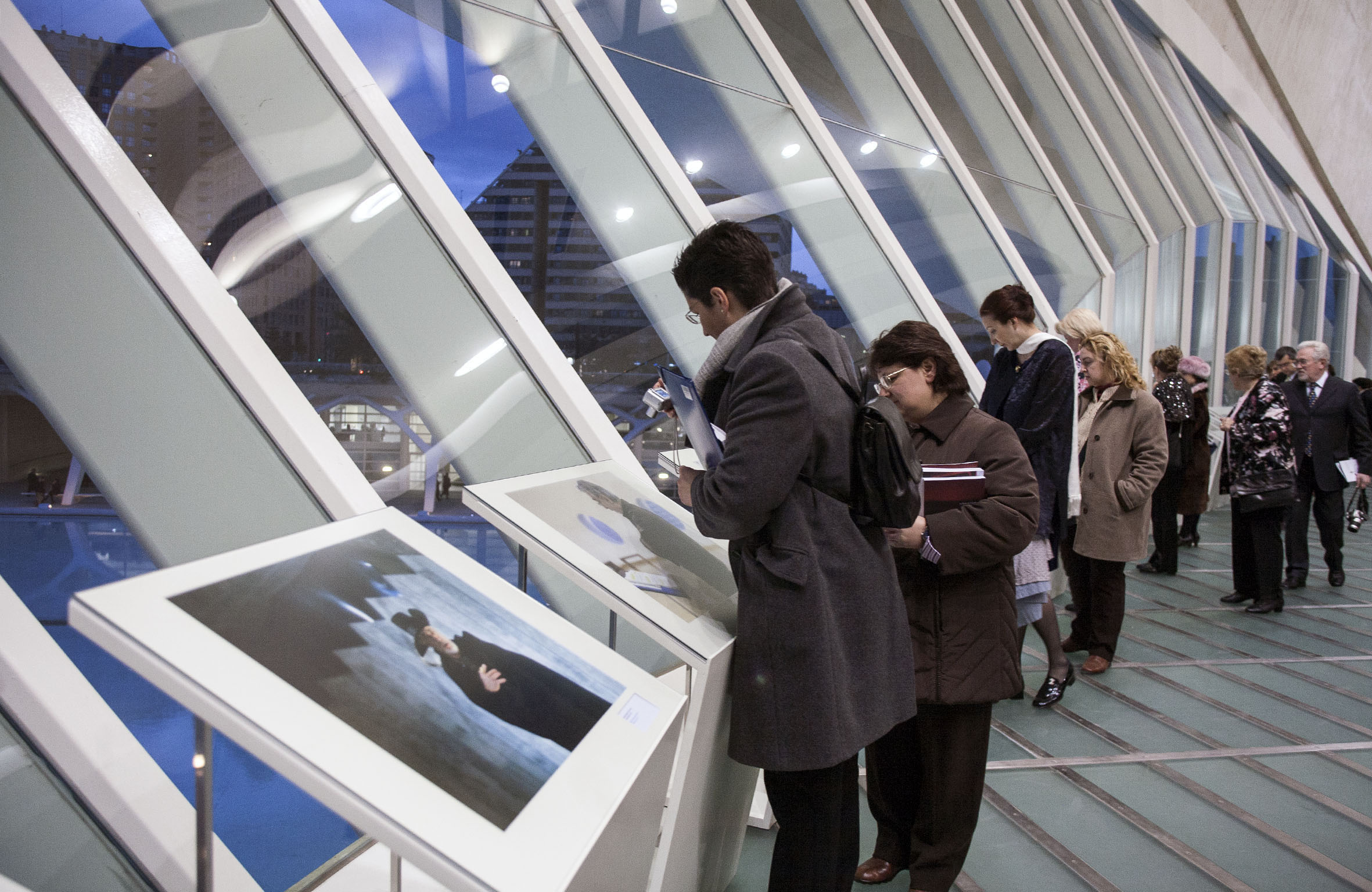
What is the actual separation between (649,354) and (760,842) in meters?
2.02

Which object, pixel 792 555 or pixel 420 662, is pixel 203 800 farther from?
pixel 792 555

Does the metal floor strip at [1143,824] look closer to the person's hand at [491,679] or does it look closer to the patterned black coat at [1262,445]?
the person's hand at [491,679]

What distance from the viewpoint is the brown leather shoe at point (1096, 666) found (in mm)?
4020

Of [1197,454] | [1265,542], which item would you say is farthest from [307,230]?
[1197,454]

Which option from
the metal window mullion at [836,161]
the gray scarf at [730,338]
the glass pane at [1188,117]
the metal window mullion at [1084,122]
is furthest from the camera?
the glass pane at [1188,117]

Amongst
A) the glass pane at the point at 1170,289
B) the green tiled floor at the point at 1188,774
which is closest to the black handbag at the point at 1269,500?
the green tiled floor at the point at 1188,774

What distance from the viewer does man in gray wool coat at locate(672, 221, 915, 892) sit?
5.34ft

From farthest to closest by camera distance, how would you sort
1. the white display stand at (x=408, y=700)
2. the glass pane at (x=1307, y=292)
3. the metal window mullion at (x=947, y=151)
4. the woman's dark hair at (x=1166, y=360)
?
the glass pane at (x=1307, y=292) → the metal window mullion at (x=947, y=151) → the woman's dark hair at (x=1166, y=360) → the white display stand at (x=408, y=700)

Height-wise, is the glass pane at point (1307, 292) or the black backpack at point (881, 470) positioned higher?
the glass pane at point (1307, 292)

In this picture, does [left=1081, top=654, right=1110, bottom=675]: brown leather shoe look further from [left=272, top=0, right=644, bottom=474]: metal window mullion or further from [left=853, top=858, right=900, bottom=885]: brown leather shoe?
[left=272, top=0, right=644, bottom=474]: metal window mullion

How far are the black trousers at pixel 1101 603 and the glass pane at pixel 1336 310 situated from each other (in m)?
11.9

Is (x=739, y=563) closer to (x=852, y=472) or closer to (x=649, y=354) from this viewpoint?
(x=852, y=472)

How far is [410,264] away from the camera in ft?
8.97

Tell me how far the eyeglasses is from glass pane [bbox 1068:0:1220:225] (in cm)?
918
